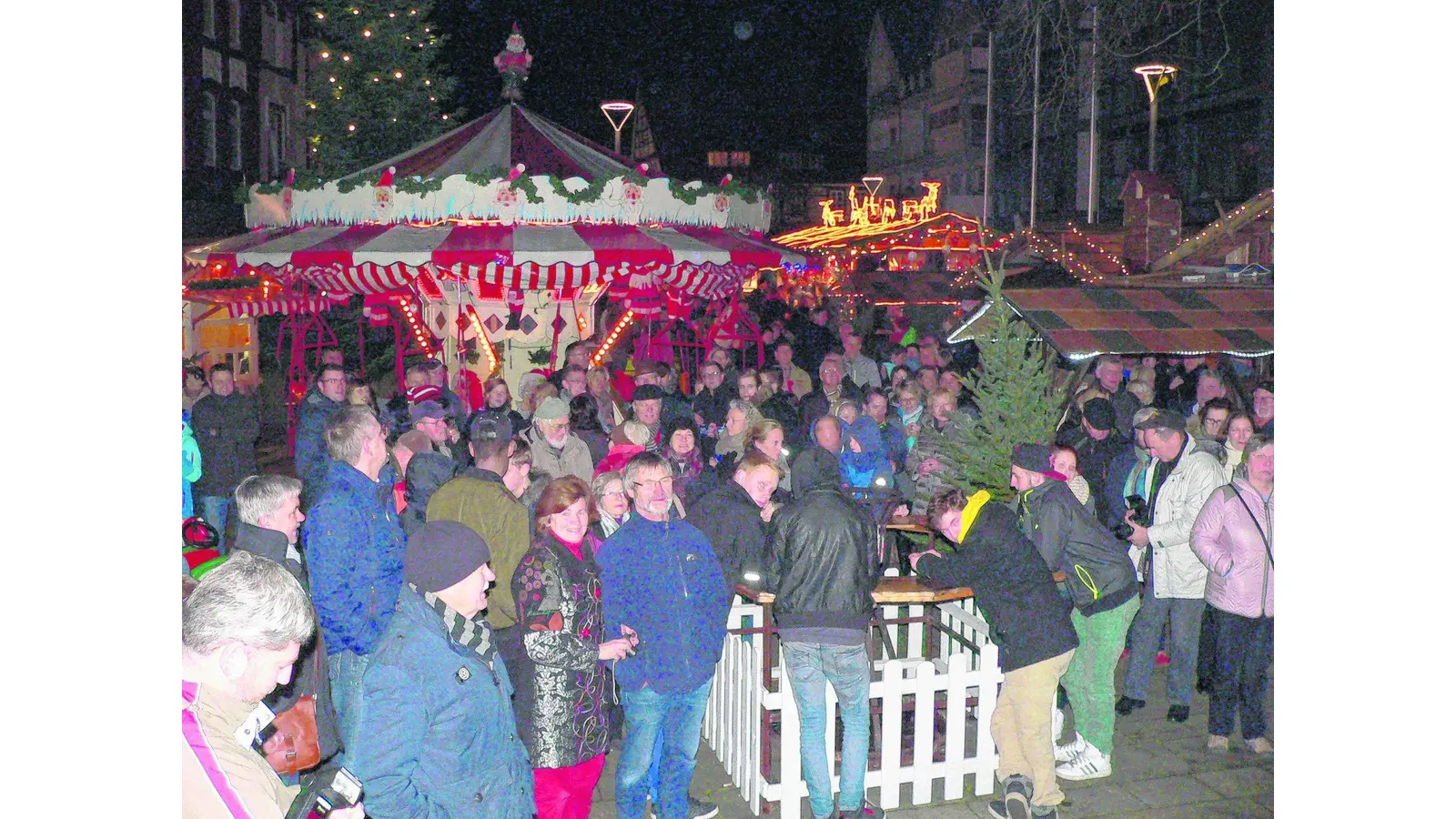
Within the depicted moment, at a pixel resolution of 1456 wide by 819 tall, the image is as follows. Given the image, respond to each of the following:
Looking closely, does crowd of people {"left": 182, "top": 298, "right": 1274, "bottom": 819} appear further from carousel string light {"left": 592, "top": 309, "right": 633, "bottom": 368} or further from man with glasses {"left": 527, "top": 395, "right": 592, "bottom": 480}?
carousel string light {"left": 592, "top": 309, "right": 633, "bottom": 368}

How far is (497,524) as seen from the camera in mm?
5676

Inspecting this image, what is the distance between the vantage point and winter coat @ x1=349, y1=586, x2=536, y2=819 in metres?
3.36

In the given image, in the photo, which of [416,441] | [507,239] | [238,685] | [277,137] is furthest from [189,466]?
[277,137]

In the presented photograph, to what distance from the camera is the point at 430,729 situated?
3.47 m

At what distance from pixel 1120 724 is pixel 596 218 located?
296 inches

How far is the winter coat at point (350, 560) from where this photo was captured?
5.17m

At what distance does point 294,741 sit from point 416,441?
3429mm

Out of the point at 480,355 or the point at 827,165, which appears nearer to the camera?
the point at 480,355

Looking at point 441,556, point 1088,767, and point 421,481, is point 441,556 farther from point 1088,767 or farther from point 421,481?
point 1088,767

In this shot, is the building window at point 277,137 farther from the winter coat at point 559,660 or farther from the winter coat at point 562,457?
the winter coat at point 559,660

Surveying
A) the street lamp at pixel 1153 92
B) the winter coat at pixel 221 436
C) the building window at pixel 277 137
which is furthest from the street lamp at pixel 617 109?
the street lamp at pixel 1153 92

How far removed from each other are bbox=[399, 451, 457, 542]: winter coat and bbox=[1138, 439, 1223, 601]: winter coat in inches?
172

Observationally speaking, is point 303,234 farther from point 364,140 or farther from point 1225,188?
point 1225,188

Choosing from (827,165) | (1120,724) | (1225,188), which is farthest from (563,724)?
(827,165)
